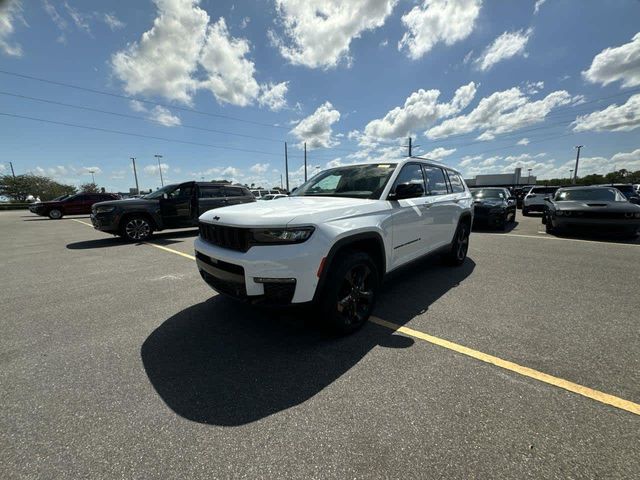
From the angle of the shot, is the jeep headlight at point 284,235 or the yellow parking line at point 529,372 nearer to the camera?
the yellow parking line at point 529,372

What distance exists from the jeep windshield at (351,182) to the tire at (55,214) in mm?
22248

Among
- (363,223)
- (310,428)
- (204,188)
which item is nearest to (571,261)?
(363,223)

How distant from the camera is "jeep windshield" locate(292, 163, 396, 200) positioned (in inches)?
137

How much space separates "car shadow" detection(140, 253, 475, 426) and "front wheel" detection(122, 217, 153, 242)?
6.31 meters

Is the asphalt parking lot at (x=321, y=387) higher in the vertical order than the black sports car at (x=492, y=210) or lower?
lower

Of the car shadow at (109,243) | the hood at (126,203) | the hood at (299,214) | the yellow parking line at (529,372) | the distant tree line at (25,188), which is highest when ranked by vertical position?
the distant tree line at (25,188)

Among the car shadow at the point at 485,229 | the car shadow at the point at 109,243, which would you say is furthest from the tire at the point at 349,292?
the car shadow at the point at 485,229

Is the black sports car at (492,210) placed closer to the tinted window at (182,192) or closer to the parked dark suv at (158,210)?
the parked dark suv at (158,210)

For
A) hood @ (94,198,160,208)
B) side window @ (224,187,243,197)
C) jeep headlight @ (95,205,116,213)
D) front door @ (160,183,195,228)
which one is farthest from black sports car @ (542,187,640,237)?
jeep headlight @ (95,205,116,213)

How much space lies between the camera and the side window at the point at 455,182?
519cm

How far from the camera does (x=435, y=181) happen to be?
15.1ft

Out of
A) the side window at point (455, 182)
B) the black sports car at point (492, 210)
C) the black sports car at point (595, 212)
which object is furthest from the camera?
the black sports car at point (492, 210)

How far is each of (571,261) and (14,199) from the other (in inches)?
3211

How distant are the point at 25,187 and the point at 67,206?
5554 centimetres
